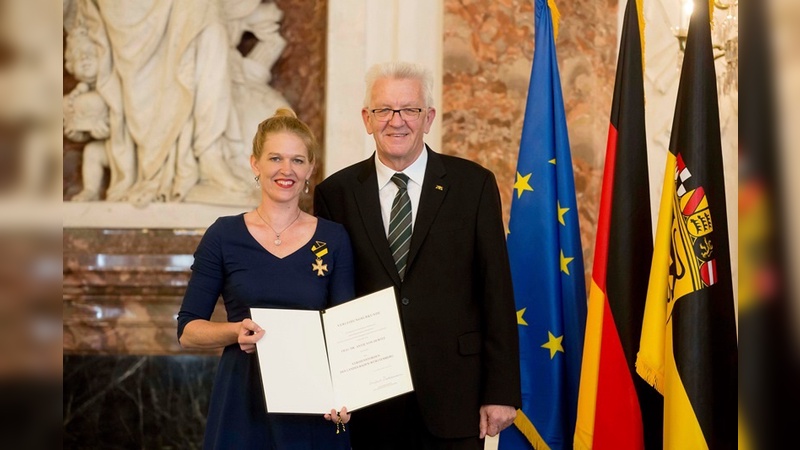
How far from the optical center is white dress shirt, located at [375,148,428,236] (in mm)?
2948

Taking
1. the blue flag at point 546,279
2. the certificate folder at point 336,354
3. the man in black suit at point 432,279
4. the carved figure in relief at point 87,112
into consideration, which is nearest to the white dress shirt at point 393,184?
the man in black suit at point 432,279

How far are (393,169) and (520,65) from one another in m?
1.94

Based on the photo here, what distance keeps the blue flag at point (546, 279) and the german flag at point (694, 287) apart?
48 cm

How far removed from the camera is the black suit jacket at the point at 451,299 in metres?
2.80

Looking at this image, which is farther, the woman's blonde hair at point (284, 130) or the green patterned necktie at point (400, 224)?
the green patterned necktie at point (400, 224)

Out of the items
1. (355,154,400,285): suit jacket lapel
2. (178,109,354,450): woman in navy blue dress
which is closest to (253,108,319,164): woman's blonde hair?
(178,109,354,450): woman in navy blue dress

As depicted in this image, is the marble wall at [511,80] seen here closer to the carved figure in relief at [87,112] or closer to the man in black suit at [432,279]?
the man in black suit at [432,279]

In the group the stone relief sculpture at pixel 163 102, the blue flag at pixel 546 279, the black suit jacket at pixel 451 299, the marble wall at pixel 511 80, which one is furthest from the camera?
the stone relief sculpture at pixel 163 102

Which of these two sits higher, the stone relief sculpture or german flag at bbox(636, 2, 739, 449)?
the stone relief sculpture

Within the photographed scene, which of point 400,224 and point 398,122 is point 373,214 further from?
point 398,122

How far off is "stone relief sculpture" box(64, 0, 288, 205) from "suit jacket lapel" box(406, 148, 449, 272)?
212 cm

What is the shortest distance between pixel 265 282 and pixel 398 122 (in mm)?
715

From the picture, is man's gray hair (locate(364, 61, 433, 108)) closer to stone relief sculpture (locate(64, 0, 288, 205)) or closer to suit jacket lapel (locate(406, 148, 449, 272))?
suit jacket lapel (locate(406, 148, 449, 272))

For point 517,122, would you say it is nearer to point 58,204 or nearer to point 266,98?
point 266,98
